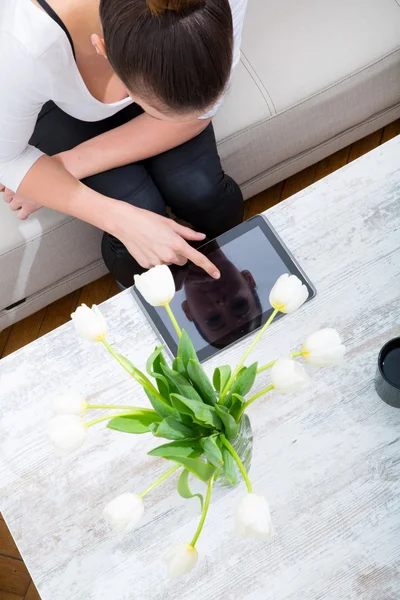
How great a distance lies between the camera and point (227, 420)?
2.45ft

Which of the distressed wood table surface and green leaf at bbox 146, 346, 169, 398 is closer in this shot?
green leaf at bbox 146, 346, 169, 398

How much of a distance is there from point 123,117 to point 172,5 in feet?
1.91

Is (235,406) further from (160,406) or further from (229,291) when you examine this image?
(229,291)

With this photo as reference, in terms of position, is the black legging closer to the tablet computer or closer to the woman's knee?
the woman's knee

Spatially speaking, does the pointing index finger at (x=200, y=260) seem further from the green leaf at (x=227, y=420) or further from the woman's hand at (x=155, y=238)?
the green leaf at (x=227, y=420)

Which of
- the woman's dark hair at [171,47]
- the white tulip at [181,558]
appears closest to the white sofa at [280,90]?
the woman's dark hair at [171,47]

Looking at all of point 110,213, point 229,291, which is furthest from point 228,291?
point 110,213

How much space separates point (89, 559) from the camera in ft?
3.10

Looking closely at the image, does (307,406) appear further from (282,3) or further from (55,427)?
(282,3)

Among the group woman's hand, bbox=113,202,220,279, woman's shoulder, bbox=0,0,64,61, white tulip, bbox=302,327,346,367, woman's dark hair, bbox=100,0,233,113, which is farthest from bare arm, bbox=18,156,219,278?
white tulip, bbox=302,327,346,367

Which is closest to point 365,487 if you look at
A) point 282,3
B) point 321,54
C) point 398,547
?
point 398,547

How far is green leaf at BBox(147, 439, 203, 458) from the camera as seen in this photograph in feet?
2.46

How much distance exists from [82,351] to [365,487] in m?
0.46

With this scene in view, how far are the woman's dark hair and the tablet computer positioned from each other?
0.33m
